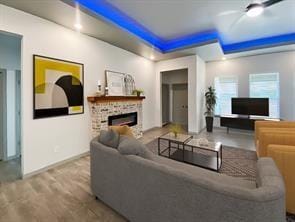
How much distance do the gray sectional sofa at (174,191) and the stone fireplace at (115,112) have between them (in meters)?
2.09

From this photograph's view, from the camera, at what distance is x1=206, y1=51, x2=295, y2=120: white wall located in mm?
Answer: 5820

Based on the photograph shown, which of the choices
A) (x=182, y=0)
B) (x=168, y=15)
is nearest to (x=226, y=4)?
(x=182, y=0)

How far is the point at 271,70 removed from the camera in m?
6.08

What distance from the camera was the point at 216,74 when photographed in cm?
719

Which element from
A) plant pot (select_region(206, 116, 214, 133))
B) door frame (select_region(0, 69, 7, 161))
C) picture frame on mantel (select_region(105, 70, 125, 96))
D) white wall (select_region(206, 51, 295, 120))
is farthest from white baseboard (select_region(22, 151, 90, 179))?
white wall (select_region(206, 51, 295, 120))

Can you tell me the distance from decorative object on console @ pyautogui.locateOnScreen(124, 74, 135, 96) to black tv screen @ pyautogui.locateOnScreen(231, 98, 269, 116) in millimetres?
3860

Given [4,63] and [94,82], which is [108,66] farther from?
[4,63]

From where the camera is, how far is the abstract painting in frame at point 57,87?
326 cm

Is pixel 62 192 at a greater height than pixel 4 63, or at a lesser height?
lesser

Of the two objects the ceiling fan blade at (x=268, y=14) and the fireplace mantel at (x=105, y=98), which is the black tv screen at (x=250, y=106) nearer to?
the ceiling fan blade at (x=268, y=14)

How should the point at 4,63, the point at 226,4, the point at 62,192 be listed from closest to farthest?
the point at 62,192
the point at 226,4
the point at 4,63

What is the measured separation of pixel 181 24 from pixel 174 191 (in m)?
4.12

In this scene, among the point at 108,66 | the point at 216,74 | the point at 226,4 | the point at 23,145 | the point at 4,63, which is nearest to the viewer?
the point at 23,145

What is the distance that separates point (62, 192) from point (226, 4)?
445 centimetres
